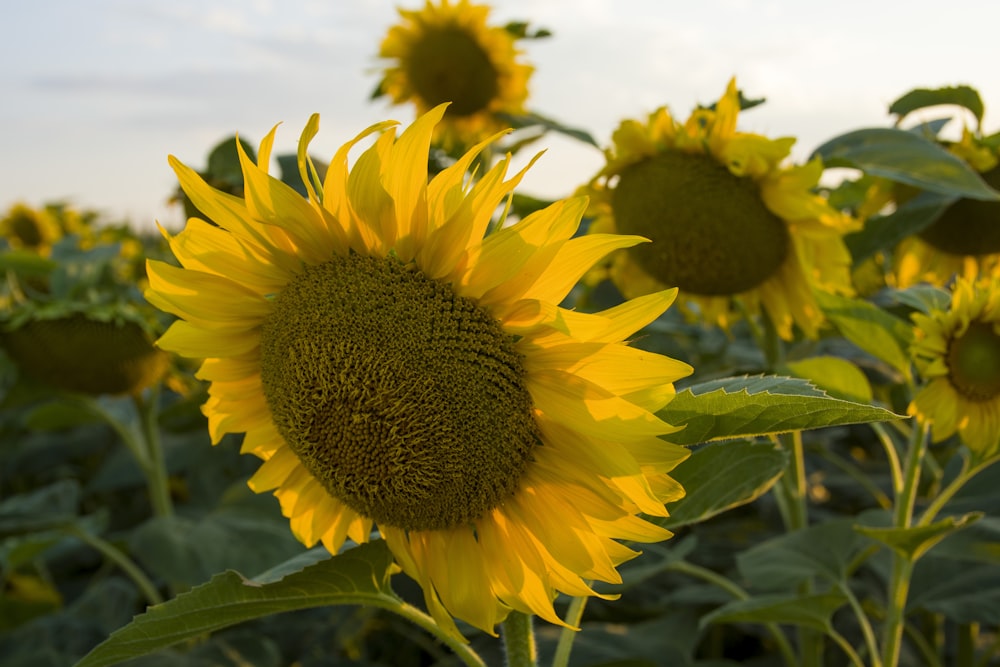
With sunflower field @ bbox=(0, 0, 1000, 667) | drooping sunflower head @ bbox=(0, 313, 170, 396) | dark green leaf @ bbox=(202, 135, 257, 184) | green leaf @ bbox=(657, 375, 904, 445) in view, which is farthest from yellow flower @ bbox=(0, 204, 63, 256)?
green leaf @ bbox=(657, 375, 904, 445)

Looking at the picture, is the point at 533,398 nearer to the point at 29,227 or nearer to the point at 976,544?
the point at 976,544

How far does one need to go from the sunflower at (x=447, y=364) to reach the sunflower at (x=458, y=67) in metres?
2.64

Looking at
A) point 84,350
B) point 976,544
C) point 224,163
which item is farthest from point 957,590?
point 84,350

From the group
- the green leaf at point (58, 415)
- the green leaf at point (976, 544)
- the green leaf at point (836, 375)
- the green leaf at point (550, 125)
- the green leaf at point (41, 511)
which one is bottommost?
the green leaf at point (41, 511)

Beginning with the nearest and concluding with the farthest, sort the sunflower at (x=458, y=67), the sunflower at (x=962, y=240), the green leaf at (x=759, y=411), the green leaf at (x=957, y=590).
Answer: the green leaf at (x=759, y=411) → the green leaf at (x=957, y=590) → the sunflower at (x=962, y=240) → the sunflower at (x=458, y=67)

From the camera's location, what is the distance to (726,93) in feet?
5.82

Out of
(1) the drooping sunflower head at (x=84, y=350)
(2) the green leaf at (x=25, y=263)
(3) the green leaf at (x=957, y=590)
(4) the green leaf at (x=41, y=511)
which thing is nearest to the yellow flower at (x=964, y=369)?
(3) the green leaf at (x=957, y=590)

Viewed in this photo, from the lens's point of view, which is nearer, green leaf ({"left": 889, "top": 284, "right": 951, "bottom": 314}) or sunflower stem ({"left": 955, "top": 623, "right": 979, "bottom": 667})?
green leaf ({"left": 889, "top": 284, "right": 951, "bottom": 314})

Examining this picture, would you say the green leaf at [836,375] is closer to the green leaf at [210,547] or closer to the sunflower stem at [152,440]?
the green leaf at [210,547]

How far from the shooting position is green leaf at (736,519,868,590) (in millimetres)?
1622

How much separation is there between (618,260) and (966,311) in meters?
0.76

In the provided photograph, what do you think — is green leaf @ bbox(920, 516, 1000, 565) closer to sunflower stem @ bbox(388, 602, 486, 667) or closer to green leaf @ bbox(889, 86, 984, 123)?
green leaf @ bbox(889, 86, 984, 123)

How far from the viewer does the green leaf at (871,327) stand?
4.80 feet

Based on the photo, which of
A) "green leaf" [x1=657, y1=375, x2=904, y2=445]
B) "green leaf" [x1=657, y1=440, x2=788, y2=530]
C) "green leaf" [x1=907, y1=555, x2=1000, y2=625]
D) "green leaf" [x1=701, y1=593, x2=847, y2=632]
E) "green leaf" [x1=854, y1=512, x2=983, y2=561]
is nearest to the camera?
"green leaf" [x1=657, y1=375, x2=904, y2=445]
